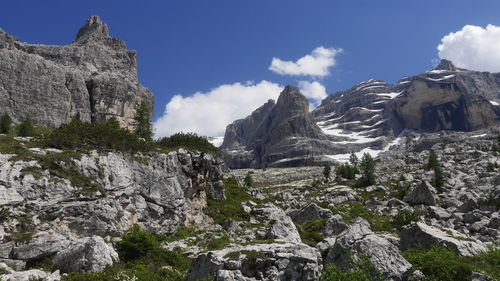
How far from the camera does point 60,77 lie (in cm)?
12438

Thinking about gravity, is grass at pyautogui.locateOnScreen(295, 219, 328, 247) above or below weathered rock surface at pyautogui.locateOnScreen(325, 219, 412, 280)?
below

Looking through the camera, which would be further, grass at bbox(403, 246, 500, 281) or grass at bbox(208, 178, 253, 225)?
grass at bbox(208, 178, 253, 225)

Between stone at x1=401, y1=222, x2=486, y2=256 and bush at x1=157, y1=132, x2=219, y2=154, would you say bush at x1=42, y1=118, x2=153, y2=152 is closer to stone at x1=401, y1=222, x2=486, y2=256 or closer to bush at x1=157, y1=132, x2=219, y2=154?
bush at x1=157, y1=132, x2=219, y2=154

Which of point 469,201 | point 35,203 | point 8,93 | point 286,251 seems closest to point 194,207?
point 35,203

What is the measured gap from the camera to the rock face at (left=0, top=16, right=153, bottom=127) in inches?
4471

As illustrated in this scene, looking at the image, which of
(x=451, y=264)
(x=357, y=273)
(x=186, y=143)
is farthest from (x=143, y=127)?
(x=451, y=264)

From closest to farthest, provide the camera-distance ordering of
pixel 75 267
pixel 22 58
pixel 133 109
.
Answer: pixel 75 267
pixel 22 58
pixel 133 109

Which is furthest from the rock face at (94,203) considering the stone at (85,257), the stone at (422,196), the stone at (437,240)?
the stone at (422,196)

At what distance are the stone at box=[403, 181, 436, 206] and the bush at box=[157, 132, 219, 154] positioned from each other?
33.2 metres

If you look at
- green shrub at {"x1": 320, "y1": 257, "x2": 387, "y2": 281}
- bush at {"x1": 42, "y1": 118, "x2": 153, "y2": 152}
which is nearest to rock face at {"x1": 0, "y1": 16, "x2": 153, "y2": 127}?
bush at {"x1": 42, "y1": 118, "x2": 153, "y2": 152}

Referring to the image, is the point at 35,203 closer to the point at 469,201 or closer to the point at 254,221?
the point at 254,221

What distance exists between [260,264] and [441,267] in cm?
882

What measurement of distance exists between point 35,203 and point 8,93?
334 feet

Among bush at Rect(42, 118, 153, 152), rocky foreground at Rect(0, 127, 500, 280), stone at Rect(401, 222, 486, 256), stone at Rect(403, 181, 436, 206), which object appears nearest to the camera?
rocky foreground at Rect(0, 127, 500, 280)
